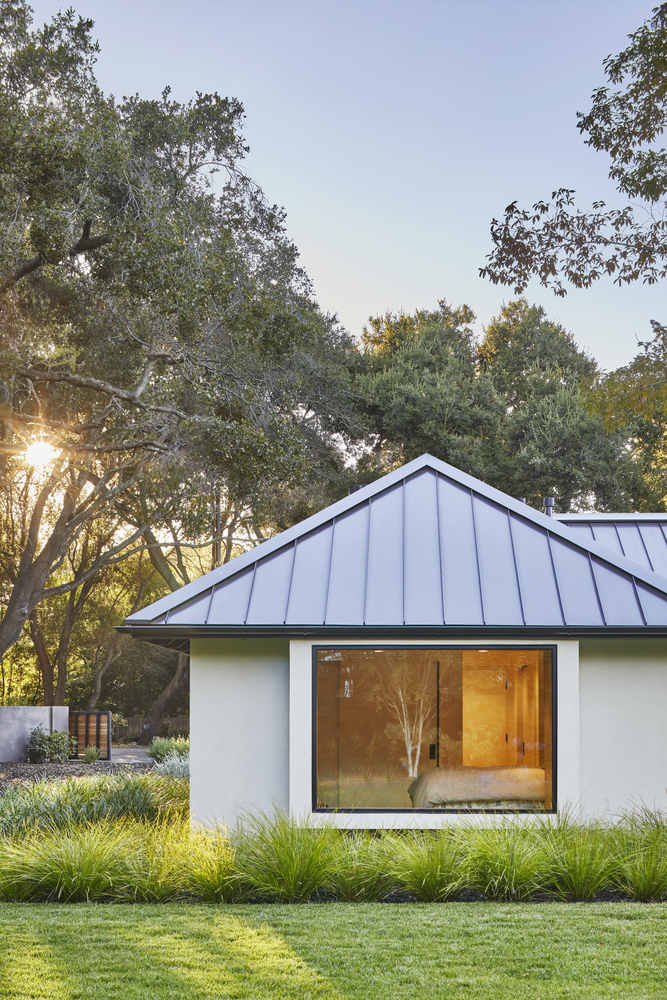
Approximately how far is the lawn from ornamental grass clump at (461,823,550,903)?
0.85 ft

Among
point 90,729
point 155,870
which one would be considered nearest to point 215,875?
point 155,870

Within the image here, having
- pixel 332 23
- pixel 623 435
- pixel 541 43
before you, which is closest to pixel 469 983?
pixel 541 43

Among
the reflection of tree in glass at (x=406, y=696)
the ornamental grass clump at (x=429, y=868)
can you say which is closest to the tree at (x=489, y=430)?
the reflection of tree in glass at (x=406, y=696)

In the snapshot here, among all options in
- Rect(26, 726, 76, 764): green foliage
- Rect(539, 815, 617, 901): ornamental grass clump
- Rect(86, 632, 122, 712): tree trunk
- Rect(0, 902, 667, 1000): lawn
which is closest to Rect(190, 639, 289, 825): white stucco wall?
Rect(0, 902, 667, 1000): lawn

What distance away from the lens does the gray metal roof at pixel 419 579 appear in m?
8.44

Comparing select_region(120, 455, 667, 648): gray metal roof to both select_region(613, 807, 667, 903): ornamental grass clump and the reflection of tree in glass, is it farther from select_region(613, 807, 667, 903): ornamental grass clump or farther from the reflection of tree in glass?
select_region(613, 807, 667, 903): ornamental grass clump

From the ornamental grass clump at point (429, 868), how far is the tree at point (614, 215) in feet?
22.9

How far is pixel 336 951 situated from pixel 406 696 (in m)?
3.76

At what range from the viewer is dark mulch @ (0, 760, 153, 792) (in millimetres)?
17664

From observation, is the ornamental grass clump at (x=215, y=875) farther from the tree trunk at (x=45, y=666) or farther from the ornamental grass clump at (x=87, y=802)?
the tree trunk at (x=45, y=666)

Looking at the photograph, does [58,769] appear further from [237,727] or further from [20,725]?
[237,727]

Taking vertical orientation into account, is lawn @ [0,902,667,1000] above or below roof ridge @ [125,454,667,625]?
below

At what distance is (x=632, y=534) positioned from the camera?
41.0 feet

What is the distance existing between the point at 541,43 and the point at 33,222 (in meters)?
8.20
